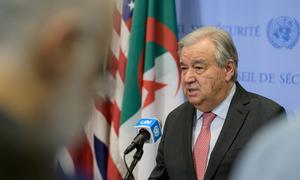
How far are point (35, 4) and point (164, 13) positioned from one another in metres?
3.19

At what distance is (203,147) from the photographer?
2656 millimetres

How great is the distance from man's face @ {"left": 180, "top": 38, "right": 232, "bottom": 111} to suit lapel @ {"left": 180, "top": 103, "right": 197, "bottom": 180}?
0.17ft

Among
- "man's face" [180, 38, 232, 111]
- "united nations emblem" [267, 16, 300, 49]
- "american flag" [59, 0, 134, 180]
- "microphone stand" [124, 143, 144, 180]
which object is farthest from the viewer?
"american flag" [59, 0, 134, 180]

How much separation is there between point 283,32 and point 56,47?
10.5 feet

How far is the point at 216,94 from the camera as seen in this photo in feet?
9.29

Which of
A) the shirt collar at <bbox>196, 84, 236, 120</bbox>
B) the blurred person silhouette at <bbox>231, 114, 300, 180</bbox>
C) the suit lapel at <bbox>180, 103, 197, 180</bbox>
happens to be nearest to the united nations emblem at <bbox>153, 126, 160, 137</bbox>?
the suit lapel at <bbox>180, 103, 197, 180</bbox>

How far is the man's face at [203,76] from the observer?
9.22ft

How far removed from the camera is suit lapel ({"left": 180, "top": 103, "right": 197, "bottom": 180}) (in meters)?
2.60

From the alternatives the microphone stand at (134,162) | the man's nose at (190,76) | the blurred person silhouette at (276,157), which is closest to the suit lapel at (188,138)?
the man's nose at (190,76)

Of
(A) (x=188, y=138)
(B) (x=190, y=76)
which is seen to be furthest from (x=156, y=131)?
(B) (x=190, y=76)

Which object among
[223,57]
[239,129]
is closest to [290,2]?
[223,57]

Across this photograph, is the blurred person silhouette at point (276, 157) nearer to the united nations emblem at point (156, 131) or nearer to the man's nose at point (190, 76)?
the united nations emblem at point (156, 131)

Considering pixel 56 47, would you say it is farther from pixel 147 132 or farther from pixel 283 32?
pixel 283 32

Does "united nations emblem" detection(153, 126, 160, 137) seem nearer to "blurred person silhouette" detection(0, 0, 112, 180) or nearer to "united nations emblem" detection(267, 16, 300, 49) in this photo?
"united nations emblem" detection(267, 16, 300, 49)
